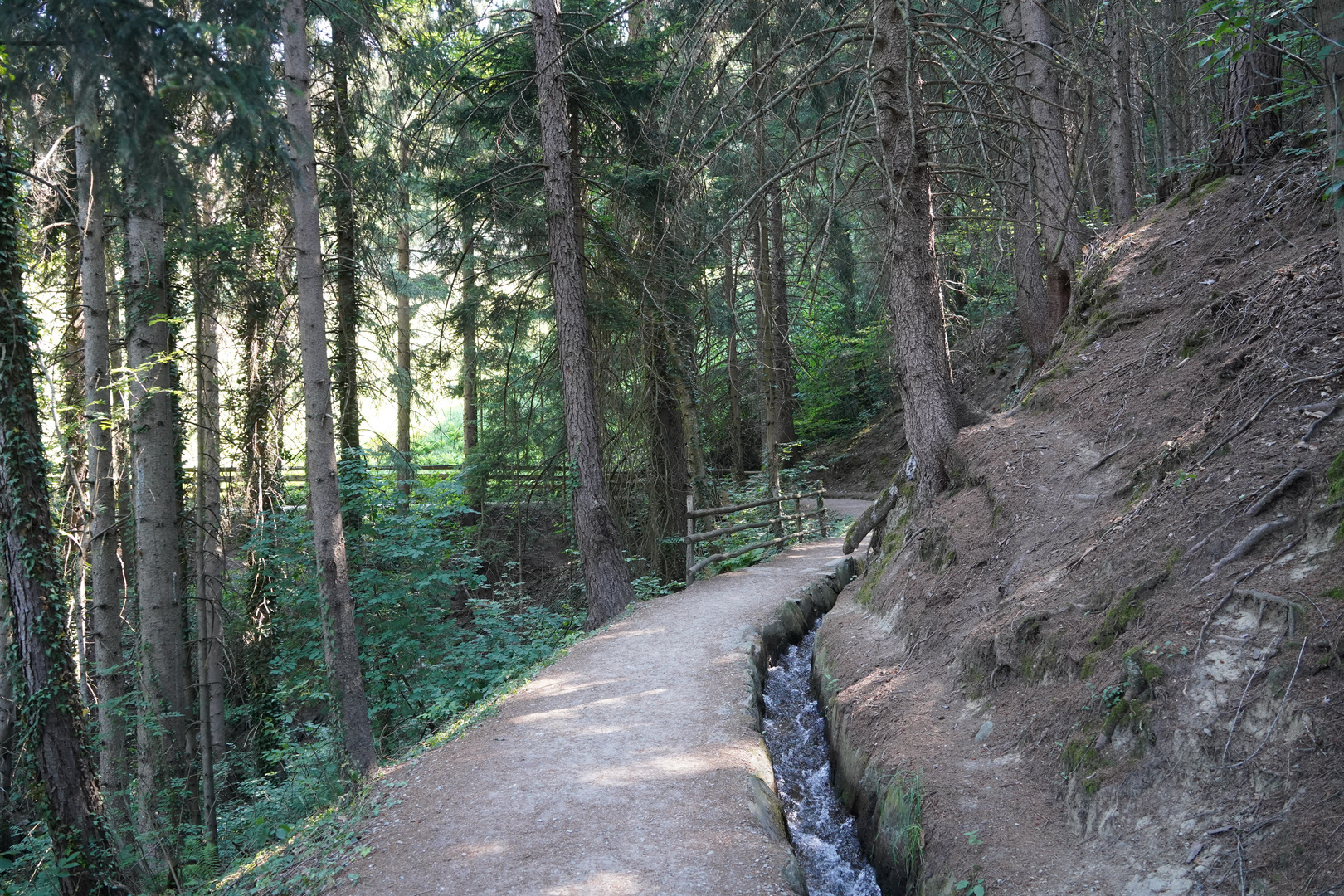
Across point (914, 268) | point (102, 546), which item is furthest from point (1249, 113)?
point (102, 546)

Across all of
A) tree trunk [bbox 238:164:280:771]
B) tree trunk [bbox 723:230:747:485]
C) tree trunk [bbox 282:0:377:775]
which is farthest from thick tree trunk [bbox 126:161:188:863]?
tree trunk [bbox 723:230:747:485]

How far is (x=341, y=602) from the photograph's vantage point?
272 inches

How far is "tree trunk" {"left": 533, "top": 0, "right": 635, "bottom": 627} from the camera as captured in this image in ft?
31.6

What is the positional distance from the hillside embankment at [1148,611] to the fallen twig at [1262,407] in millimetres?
13

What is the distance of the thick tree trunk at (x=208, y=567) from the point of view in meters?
8.87

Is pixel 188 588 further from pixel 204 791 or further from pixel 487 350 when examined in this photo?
pixel 487 350

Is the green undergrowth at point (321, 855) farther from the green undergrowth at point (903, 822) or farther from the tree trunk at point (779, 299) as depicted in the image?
the tree trunk at point (779, 299)

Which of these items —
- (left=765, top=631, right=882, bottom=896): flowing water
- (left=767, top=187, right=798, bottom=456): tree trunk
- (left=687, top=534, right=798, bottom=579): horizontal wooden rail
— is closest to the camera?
(left=765, top=631, right=882, bottom=896): flowing water

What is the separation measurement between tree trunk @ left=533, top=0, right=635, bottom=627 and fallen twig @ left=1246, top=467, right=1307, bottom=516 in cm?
717

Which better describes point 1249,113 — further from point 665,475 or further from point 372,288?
point 372,288

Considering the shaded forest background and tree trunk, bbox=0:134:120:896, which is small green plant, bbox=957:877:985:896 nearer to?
the shaded forest background

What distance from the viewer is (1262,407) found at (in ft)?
14.5

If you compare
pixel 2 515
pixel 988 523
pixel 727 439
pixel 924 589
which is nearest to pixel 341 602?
pixel 2 515

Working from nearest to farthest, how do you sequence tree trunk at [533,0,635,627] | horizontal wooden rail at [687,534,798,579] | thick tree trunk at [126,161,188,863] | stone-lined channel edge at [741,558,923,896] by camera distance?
1. stone-lined channel edge at [741,558,923,896]
2. thick tree trunk at [126,161,188,863]
3. tree trunk at [533,0,635,627]
4. horizontal wooden rail at [687,534,798,579]
